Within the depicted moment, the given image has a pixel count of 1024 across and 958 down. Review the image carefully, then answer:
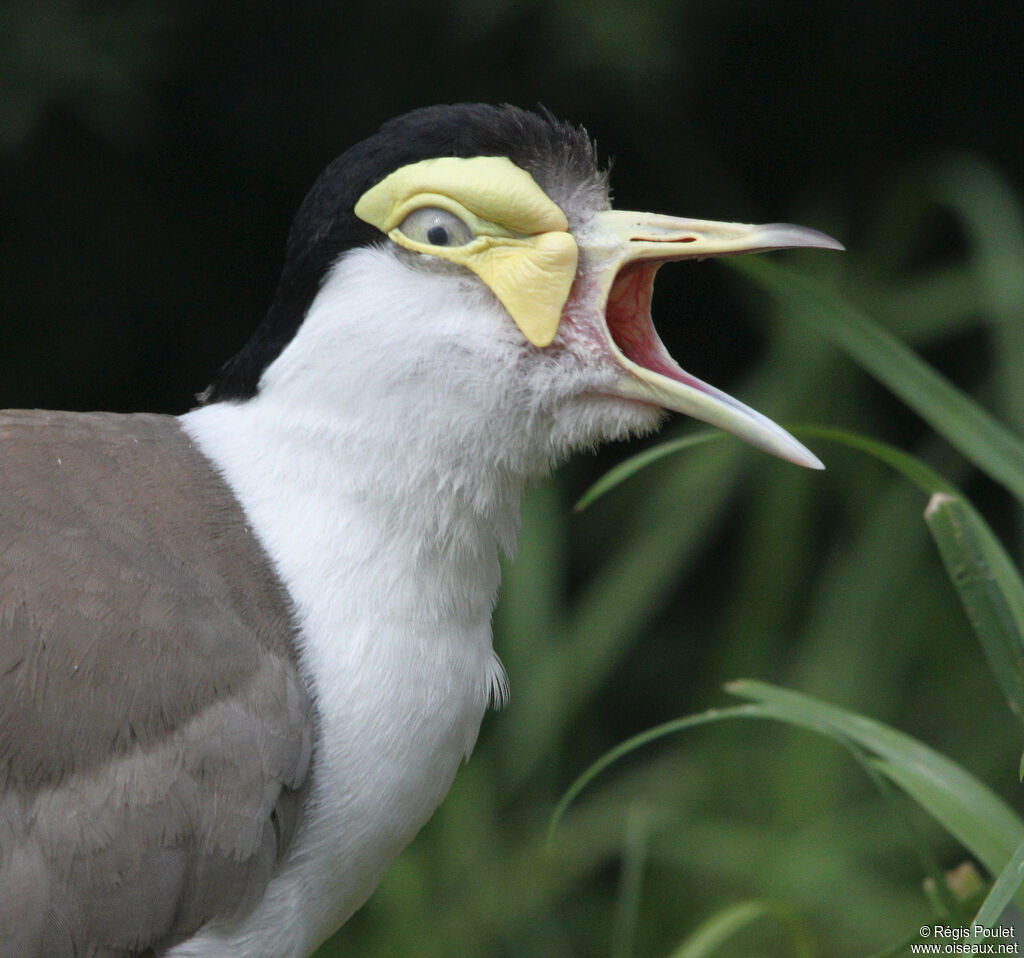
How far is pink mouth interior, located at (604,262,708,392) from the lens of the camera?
196 cm

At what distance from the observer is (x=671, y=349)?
4.20 m

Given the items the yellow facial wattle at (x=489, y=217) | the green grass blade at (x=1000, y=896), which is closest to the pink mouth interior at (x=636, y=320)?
the yellow facial wattle at (x=489, y=217)

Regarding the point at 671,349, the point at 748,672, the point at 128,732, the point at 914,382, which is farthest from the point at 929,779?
the point at 671,349

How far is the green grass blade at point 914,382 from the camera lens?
2209 millimetres

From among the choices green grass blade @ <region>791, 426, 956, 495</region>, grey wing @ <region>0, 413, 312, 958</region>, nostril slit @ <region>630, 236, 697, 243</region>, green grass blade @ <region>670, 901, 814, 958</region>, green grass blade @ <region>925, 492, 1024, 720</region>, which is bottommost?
green grass blade @ <region>670, 901, 814, 958</region>

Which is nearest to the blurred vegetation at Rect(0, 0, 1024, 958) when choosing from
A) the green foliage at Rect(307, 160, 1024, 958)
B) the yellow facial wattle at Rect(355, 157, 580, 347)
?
the green foliage at Rect(307, 160, 1024, 958)

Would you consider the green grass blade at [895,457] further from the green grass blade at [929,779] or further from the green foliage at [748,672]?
the green foliage at [748,672]

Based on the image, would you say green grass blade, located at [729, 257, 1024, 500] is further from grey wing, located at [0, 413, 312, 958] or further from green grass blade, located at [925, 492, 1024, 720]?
grey wing, located at [0, 413, 312, 958]

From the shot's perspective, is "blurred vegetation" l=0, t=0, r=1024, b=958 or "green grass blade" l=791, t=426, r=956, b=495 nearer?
"green grass blade" l=791, t=426, r=956, b=495

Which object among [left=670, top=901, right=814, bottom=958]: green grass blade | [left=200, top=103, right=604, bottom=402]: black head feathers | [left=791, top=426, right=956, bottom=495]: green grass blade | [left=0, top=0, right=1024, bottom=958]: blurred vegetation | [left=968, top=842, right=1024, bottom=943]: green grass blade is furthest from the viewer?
[left=0, top=0, right=1024, bottom=958]: blurred vegetation

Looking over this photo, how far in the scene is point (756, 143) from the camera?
4098 millimetres

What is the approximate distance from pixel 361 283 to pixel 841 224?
2581 mm

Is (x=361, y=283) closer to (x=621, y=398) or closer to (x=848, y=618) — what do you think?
(x=621, y=398)

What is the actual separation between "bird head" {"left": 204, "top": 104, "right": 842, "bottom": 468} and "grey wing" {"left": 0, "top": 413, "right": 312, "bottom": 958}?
34cm
